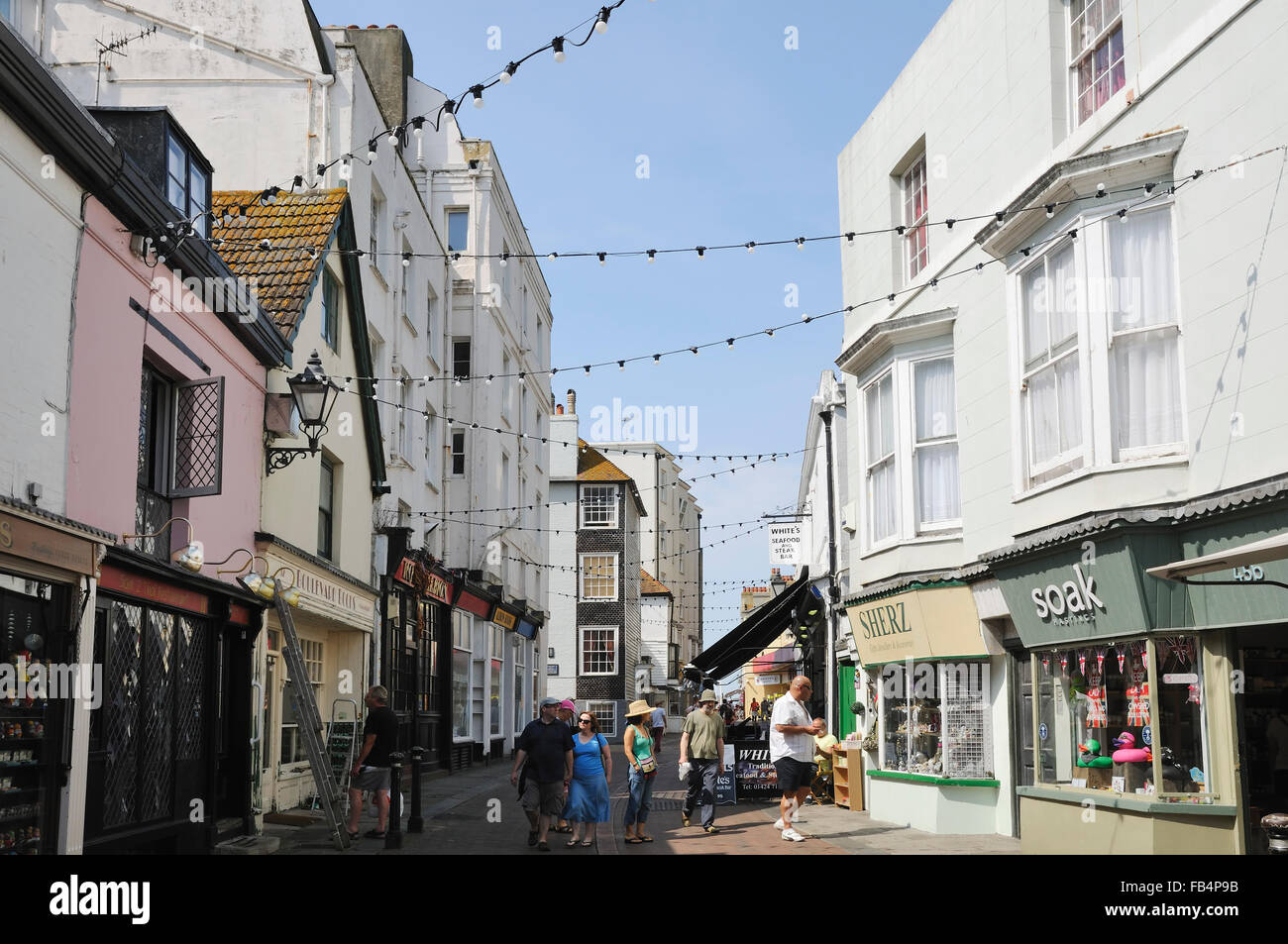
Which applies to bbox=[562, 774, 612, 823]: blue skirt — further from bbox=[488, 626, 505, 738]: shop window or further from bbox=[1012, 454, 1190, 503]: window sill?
bbox=[488, 626, 505, 738]: shop window

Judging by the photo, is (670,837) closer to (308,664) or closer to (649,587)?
(308,664)

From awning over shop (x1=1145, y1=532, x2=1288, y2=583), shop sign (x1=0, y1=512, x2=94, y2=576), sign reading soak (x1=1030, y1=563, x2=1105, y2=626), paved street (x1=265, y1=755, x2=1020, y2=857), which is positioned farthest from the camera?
paved street (x1=265, y1=755, x2=1020, y2=857)

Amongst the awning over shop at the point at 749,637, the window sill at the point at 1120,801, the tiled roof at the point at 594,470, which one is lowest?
the window sill at the point at 1120,801

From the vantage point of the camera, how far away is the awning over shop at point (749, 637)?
2334 cm

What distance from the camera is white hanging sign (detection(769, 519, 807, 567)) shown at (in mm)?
31000

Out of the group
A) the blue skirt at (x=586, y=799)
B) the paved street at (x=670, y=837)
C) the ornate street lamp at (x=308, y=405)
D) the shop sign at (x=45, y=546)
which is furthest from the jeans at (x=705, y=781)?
the shop sign at (x=45, y=546)

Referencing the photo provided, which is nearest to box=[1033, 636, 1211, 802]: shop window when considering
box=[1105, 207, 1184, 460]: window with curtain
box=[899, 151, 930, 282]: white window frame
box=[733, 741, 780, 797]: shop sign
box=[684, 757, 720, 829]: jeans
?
box=[1105, 207, 1184, 460]: window with curtain

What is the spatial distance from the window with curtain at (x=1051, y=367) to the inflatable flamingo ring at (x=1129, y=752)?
243 cm

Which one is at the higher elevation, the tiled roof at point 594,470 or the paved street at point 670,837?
the tiled roof at point 594,470

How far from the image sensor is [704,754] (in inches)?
612

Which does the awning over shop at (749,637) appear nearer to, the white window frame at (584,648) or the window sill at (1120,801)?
the window sill at (1120,801)

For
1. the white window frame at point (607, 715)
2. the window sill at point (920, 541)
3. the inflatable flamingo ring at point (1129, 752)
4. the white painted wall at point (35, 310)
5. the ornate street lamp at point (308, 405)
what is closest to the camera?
the white painted wall at point (35, 310)

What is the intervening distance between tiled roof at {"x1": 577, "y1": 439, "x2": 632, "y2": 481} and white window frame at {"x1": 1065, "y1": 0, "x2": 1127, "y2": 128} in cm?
4297
